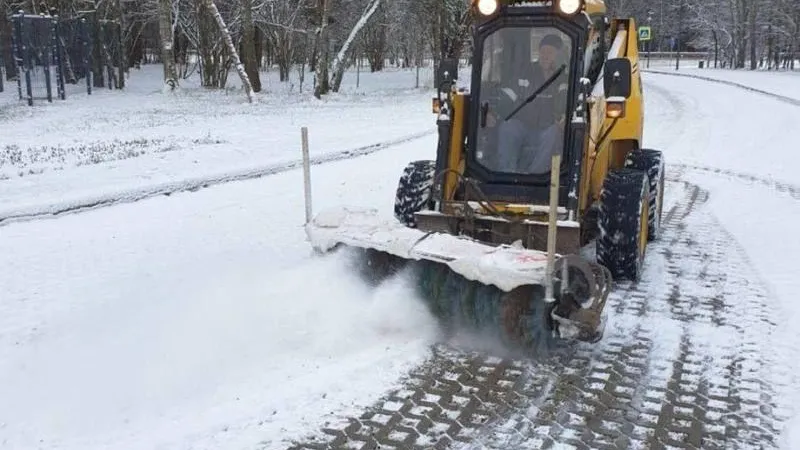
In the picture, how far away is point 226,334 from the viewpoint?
5137 millimetres

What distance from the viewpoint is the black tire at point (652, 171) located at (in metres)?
7.05

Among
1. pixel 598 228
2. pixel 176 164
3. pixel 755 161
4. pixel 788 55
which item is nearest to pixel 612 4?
pixel 788 55

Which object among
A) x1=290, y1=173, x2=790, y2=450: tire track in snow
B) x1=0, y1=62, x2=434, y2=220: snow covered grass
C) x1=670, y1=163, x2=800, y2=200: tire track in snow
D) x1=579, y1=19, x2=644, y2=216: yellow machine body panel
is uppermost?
x1=579, y1=19, x2=644, y2=216: yellow machine body panel

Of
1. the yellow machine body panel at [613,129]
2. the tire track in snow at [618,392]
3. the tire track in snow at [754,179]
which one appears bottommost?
the tire track in snow at [618,392]

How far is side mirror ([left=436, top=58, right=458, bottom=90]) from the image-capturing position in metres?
6.16

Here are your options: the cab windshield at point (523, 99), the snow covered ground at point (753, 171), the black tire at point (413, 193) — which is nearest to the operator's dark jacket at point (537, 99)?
the cab windshield at point (523, 99)

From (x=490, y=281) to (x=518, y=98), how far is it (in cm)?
201

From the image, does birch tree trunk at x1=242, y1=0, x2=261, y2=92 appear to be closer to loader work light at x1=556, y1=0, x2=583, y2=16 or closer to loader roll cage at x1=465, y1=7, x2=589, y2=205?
loader roll cage at x1=465, y1=7, x2=589, y2=205

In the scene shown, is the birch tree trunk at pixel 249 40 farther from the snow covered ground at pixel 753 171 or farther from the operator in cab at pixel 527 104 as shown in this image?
the operator in cab at pixel 527 104

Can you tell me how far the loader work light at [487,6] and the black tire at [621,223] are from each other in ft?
5.38

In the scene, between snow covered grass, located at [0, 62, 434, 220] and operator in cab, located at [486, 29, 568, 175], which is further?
snow covered grass, located at [0, 62, 434, 220]

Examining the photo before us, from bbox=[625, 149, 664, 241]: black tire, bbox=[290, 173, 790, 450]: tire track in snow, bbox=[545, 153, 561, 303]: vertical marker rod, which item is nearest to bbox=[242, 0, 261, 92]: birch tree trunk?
bbox=[625, 149, 664, 241]: black tire

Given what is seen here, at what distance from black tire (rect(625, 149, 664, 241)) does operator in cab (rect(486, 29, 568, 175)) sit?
1.53 m

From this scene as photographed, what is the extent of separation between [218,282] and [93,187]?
16.0ft
